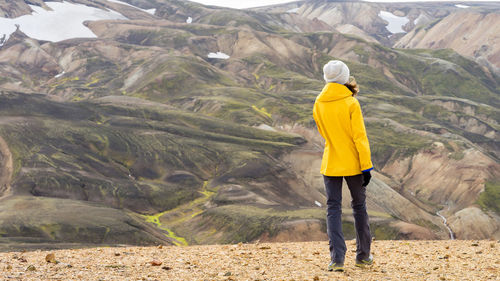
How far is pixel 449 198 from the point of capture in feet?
248

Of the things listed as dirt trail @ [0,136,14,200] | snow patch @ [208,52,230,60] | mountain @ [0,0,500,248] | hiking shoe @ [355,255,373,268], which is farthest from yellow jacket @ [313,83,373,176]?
snow patch @ [208,52,230,60]

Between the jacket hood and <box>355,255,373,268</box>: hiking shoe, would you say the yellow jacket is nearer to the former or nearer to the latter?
the jacket hood

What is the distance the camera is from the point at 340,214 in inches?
368

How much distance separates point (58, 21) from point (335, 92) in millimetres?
169629

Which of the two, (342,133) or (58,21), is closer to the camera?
(342,133)

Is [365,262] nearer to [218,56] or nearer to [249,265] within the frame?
[249,265]

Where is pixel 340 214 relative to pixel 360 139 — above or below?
below

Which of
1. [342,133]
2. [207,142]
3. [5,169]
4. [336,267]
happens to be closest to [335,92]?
[342,133]

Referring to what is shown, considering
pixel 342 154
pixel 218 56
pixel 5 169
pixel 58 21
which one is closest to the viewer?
pixel 342 154

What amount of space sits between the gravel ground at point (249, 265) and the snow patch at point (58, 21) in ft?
467

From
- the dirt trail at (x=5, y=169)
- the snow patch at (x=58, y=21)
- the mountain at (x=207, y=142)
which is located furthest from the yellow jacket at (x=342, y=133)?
the snow patch at (x=58, y=21)

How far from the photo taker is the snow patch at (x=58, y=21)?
14775 cm

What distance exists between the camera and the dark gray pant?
9164 mm

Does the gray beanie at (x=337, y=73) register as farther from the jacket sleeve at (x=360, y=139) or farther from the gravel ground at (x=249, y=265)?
the gravel ground at (x=249, y=265)
